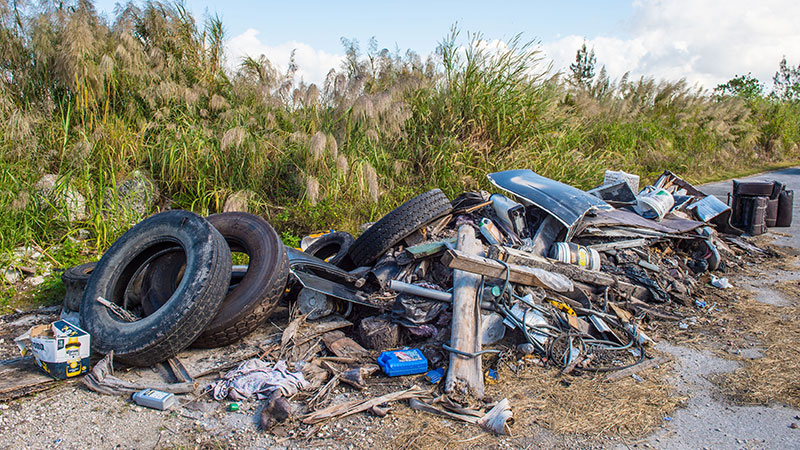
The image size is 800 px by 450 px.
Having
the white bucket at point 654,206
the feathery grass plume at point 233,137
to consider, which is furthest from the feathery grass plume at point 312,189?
the white bucket at point 654,206

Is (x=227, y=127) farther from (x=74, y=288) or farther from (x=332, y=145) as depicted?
(x=74, y=288)

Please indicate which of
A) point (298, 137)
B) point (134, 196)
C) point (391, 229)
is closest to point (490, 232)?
point (391, 229)

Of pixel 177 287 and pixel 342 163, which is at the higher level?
pixel 342 163

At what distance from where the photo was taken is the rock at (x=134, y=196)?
5.68m

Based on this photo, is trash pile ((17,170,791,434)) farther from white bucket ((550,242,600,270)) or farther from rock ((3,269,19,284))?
rock ((3,269,19,284))

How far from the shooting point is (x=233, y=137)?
19.8 feet

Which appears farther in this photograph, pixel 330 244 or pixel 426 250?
pixel 330 244

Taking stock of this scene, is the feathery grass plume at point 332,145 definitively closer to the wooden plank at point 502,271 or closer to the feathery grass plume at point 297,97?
the feathery grass plume at point 297,97

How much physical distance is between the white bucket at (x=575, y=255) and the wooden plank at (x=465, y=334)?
1.25 m

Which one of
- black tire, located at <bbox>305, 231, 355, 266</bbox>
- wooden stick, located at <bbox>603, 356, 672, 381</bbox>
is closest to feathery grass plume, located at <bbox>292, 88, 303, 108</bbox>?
black tire, located at <bbox>305, 231, 355, 266</bbox>

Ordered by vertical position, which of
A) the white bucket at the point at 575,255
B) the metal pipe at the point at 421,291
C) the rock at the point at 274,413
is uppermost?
the white bucket at the point at 575,255

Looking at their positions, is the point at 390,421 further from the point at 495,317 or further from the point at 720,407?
the point at 720,407

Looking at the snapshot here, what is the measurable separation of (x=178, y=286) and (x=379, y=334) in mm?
1460

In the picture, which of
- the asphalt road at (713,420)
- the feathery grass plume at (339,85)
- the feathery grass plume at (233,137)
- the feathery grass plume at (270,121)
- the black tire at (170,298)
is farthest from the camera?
the feathery grass plume at (339,85)
